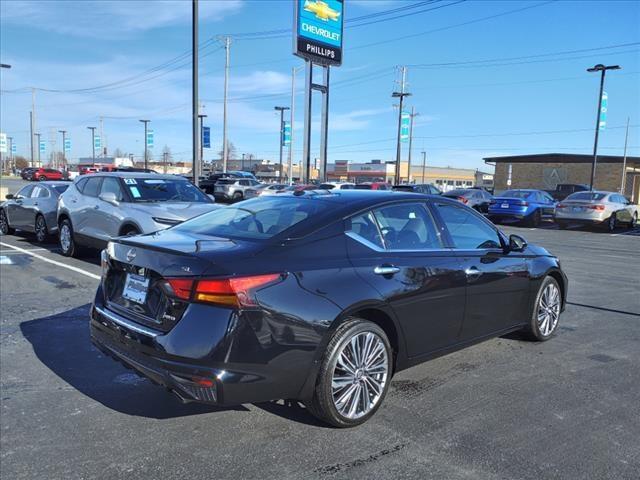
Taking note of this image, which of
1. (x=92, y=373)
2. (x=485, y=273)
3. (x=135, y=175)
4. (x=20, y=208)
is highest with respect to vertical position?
(x=135, y=175)

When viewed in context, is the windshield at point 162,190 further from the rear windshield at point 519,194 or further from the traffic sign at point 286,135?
the traffic sign at point 286,135

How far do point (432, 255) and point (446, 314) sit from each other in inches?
18.4

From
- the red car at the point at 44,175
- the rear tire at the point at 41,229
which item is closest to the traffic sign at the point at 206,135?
the red car at the point at 44,175

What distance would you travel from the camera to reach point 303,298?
3176 millimetres

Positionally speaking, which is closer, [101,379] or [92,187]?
[101,379]

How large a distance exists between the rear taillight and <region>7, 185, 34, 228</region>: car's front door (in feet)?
36.6

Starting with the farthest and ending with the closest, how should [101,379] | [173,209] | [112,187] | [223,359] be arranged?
[112,187], [173,209], [101,379], [223,359]

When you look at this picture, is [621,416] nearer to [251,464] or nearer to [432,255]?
[432,255]

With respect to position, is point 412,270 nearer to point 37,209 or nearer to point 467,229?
point 467,229

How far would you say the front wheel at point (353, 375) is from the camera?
331 cm

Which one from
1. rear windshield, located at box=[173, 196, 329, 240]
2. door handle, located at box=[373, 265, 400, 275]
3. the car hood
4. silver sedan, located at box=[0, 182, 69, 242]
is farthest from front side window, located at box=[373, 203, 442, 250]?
silver sedan, located at box=[0, 182, 69, 242]

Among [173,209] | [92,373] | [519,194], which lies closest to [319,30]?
[519,194]

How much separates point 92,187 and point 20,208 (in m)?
4.11

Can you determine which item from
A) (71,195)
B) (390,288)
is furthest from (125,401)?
(71,195)
